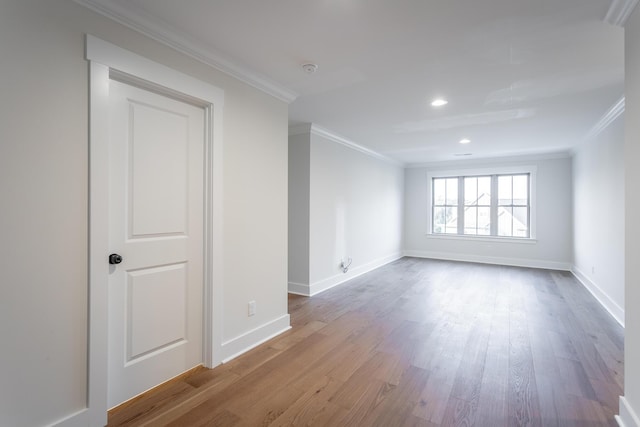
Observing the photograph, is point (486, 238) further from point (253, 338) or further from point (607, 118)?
point (253, 338)

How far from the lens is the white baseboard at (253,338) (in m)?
2.54

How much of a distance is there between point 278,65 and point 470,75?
5.45 ft

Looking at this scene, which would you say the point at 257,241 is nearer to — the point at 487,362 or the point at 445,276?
the point at 487,362

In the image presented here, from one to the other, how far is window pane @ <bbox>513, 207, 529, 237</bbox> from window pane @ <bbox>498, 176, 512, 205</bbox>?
0.27m

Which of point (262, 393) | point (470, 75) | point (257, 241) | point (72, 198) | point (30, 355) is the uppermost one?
point (470, 75)

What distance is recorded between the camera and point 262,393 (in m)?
2.11

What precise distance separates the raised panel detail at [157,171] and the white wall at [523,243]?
668cm

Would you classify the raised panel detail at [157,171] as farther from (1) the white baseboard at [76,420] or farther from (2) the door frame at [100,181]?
(1) the white baseboard at [76,420]

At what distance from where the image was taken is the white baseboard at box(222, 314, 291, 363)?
2.54m

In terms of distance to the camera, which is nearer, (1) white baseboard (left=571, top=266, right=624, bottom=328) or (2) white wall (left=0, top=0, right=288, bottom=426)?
(2) white wall (left=0, top=0, right=288, bottom=426)

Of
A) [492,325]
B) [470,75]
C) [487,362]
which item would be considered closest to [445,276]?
[492,325]

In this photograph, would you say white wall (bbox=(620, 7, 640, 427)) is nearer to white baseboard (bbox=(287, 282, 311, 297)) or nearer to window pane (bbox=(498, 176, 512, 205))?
white baseboard (bbox=(287, 282, 311, 297))

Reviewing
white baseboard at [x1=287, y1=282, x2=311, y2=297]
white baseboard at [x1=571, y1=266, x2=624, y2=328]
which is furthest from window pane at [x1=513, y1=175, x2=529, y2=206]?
white baseboard at [x1=287, y1=282, x2=311, y2=297]

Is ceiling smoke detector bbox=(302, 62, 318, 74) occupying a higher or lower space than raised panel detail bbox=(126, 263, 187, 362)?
higher
